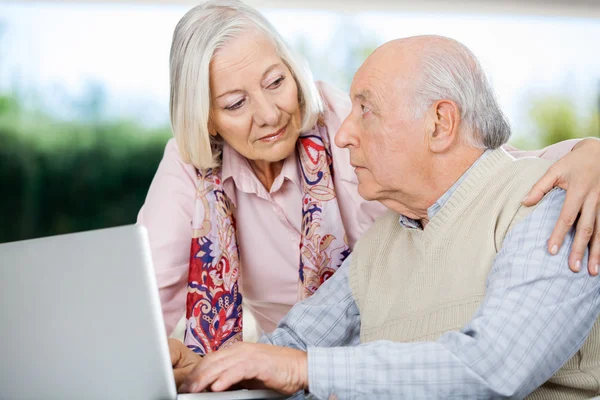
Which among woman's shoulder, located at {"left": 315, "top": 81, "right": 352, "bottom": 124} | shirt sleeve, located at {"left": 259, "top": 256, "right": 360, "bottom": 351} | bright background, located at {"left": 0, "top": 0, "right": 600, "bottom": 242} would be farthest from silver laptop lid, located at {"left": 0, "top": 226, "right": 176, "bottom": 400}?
bright background, located at {"left": 0, "top": 0, "right": 600, "bottom": 242}

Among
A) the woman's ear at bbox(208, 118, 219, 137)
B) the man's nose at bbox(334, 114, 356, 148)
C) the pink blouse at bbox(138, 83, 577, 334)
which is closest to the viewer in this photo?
the man's nose at bbox(334, 114, 356, 148)

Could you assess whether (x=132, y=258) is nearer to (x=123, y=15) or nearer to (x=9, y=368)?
(x=9, y=368)

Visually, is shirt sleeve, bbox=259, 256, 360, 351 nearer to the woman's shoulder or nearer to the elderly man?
the elderly man

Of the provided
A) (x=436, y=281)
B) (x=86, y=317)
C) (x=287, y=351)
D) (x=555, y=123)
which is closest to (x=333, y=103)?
(x=436, y=281)

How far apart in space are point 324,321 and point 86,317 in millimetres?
705

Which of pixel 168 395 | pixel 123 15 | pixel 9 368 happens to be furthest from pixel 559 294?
pixel 123 15

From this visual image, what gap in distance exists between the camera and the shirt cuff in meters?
1.21

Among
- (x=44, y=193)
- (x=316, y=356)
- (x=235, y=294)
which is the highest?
(x=316, y=356)

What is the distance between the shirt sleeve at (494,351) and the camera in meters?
1.19

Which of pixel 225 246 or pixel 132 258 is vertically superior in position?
pixel 132 258

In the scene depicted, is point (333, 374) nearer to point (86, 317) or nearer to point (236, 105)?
point (86, 317)

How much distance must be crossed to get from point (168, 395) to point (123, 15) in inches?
169

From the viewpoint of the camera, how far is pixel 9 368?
1181 mm


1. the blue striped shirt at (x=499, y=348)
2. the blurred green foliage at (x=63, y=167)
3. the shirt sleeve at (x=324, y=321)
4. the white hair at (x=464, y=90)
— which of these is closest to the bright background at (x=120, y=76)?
the blurred green foliage at (x=63, y=167)
